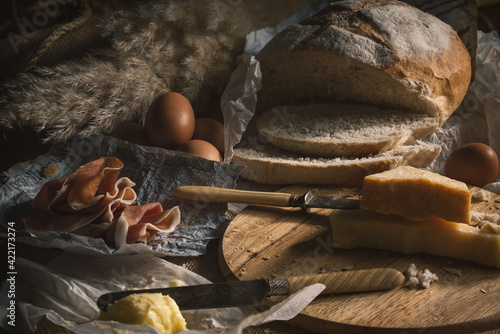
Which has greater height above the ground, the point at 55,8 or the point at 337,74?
the point at 55,8

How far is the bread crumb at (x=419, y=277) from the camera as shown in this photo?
5.67 feet

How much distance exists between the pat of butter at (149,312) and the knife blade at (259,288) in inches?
1.9

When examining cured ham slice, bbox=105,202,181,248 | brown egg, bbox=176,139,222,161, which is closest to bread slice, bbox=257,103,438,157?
brown egg, bbox=176,139,222,161

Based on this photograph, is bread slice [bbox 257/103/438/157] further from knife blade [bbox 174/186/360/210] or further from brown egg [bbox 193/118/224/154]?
knife blade [bbox 174/186/360/210]

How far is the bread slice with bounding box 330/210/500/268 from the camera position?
1.81 metres

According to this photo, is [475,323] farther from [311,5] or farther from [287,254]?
[311,5]

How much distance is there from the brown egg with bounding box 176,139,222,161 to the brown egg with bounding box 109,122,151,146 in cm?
A: 23

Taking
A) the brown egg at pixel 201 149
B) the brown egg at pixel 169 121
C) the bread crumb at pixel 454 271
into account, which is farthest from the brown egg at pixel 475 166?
the brown egg at pixel 169 121

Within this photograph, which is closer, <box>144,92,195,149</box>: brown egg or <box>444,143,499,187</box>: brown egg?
<box>444,143,499,187</box>: brown egg

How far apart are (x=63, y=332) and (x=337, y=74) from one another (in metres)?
1.95

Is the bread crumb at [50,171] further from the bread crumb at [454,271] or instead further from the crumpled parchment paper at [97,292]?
the bread crumb at [454,271]

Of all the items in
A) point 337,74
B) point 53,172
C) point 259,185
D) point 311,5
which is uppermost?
point 311,5

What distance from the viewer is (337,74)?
9.42 ft

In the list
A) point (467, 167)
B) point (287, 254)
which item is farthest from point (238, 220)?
point (467, 167)
